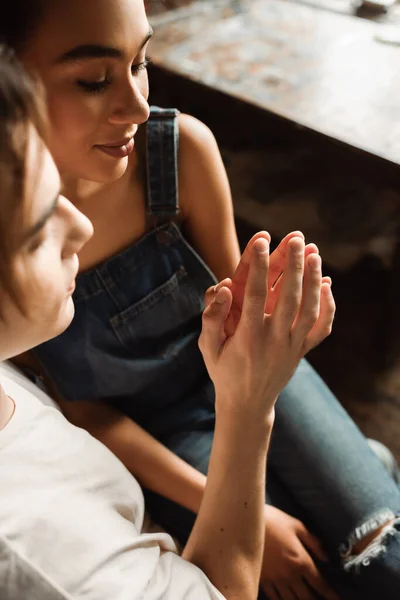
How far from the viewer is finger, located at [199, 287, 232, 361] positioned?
0.69 m

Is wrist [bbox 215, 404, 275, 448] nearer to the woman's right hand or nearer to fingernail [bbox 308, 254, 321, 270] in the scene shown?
the woman's right hand

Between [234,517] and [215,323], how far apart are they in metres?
0.27

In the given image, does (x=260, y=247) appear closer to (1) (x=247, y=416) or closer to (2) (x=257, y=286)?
(2) (x=257, y=286)

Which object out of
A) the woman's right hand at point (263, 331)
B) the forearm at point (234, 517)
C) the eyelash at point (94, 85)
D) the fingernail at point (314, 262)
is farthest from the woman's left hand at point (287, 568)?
the eyelash at point (94, 85)

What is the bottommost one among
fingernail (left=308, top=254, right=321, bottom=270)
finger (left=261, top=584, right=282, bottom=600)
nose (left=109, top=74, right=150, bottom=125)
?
finger (left=261, top=584, right=282, bottom=600)

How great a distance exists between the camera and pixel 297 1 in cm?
166

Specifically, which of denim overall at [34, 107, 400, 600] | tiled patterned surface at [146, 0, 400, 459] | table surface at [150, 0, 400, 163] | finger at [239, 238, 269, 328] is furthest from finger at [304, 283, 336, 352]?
tiled patterned surface at [146, 0, 400, 459]

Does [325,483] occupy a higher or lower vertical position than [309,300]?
lower

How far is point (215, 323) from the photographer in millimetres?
714

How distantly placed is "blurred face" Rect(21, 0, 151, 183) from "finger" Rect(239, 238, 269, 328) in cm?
26

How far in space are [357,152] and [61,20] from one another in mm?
701

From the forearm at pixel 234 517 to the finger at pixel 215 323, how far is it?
0.11 m

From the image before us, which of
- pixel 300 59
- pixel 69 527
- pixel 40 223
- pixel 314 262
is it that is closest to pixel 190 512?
pixel 69 527

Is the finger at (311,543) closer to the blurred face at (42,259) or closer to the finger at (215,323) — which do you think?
the finger at (215,323)
